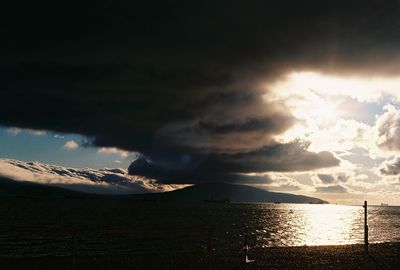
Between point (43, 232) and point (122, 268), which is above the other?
point (43, 232)

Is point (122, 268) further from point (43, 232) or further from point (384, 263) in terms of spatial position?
point (384, 263)

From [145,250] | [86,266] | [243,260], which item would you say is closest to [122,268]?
[86,266]

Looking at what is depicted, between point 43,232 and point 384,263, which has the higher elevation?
point 43,232

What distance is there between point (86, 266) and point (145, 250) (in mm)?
26713

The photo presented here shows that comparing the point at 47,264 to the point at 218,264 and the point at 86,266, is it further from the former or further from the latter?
the point at 218,264

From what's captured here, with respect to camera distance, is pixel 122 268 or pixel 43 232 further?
pixel 122 268

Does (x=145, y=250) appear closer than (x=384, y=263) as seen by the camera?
No

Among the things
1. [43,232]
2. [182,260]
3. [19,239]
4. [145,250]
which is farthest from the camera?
[19,239]

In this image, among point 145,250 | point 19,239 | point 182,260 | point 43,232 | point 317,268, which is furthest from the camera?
point 19,239

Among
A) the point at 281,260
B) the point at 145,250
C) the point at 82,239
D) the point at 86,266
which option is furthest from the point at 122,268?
the point at 82,239

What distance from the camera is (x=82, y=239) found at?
70125mm

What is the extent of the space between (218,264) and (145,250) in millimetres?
30062

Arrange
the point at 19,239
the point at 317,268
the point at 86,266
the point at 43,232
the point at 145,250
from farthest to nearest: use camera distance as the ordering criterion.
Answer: the point at 19,239 → the point at 145,250 → the point at 86,266 → the point at 317,268 → the point at 43,232

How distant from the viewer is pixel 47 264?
35438 millimetres
